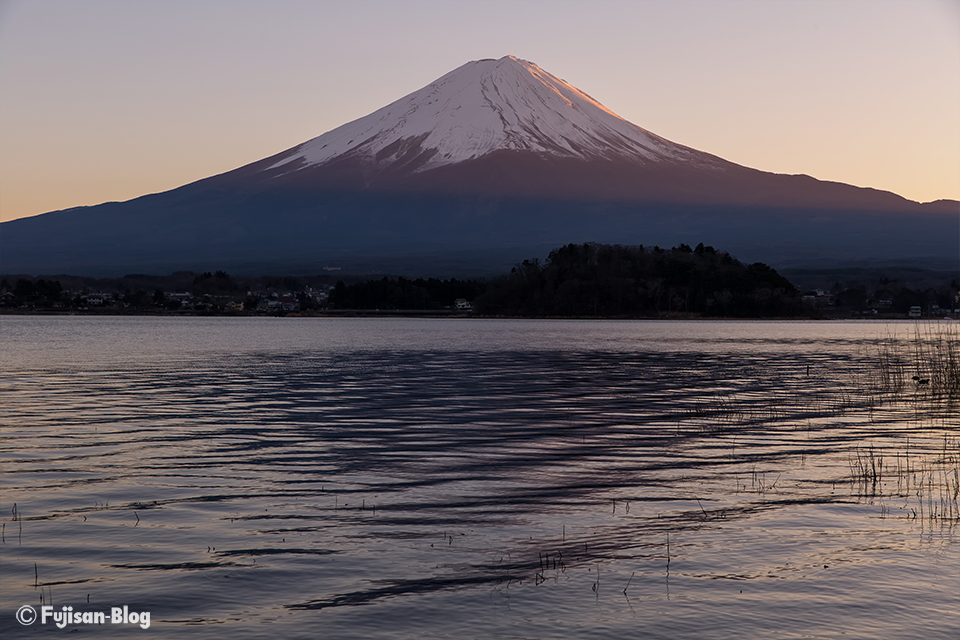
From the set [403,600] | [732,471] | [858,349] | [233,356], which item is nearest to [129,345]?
[233,356]

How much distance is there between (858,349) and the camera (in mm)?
78500

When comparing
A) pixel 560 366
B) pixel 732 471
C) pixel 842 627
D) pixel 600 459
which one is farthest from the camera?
pixel 560 366

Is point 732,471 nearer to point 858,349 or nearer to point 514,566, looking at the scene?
point 514,566

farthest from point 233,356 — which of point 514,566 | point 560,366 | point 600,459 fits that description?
point 514,566

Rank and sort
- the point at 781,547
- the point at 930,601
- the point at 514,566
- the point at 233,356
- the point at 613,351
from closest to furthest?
1. the point at 930,601
2. the point at 514,566
3. the point at 781,547
4. the point at 233,356
5. the point at 613,351

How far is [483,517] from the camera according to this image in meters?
15.7

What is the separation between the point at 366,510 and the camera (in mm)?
16094

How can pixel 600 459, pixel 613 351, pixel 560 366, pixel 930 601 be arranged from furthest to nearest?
pixel 613 351, pixel 560 366, pixel 600 459, pixel 930 601

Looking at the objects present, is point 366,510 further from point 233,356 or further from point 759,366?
point 233,356

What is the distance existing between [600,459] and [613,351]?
2024 inches

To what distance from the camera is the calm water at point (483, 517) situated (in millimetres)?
11180

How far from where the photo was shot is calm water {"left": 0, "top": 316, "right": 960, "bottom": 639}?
440 inches

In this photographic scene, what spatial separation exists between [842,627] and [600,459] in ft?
36.3

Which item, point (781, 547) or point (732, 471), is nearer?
point (781, 547)
